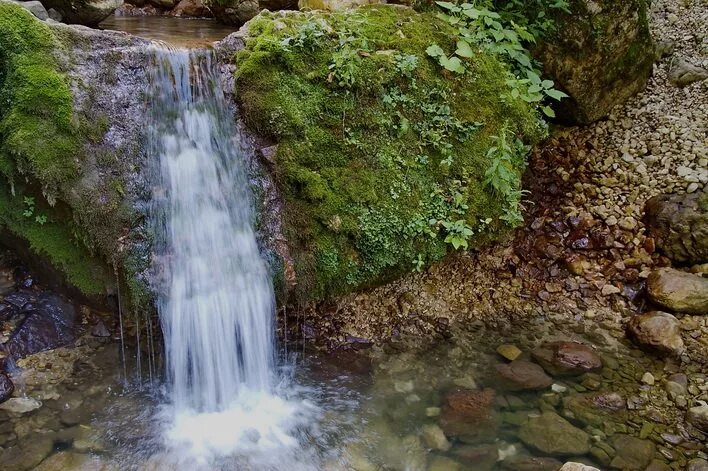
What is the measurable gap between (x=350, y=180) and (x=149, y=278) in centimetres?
193

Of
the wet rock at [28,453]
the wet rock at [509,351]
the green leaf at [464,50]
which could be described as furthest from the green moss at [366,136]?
the wet rock at [28,453]

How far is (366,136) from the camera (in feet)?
15.8

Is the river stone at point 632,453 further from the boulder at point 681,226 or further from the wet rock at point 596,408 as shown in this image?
the boulder at point 681,226

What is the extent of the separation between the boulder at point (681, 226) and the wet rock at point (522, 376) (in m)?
2.39

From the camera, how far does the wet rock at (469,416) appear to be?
4188 millimetres

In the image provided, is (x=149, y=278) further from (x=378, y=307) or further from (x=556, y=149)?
(x=556, y=149)

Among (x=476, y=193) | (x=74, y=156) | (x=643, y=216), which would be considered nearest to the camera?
(x=74, y=156)

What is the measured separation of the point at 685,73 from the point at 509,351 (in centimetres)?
470

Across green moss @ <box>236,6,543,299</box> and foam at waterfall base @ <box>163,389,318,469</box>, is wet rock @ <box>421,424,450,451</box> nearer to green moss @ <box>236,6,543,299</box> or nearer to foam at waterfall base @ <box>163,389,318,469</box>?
foam at waterfall base @ <box>163,389,318,469</box>

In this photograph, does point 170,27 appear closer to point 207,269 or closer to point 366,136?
point 366,136

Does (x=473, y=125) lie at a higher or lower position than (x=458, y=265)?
higher

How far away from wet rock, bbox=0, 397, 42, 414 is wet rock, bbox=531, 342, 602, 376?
14.6 feet

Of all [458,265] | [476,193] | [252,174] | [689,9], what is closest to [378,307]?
[458,265]

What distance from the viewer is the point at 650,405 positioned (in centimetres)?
453
